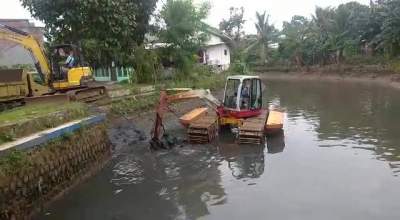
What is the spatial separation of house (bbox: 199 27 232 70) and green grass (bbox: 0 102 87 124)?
1256 inches

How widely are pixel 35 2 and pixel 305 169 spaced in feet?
59.9

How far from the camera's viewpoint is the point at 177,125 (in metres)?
22.5

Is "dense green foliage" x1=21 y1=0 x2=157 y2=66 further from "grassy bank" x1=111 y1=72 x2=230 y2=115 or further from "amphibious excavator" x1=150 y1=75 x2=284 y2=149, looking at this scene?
"amphibious excavator" x1=150 y1=75 x2=284 y2=149

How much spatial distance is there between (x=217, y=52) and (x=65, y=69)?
34.9 metres

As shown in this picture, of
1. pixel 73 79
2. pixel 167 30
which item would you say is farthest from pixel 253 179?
pixel 167 30

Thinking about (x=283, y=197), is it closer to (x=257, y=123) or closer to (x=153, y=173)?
(x=153, y=173)

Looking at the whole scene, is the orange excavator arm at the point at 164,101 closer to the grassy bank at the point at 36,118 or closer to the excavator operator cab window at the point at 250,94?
the excavator operator cab window at the point at 250,94

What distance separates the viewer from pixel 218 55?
2115 inches

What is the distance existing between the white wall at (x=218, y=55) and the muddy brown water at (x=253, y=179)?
29352 millimetres

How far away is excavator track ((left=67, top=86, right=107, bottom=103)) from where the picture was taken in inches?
752

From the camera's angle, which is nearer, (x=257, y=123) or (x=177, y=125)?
(x=257, y=123)

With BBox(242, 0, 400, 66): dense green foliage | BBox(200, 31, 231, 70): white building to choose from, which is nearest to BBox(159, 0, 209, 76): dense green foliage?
BBox(200, 31, 231, 70): white building

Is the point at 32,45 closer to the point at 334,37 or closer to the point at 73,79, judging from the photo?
the point at 73,79

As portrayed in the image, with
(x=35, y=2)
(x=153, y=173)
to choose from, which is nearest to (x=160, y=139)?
(x=153, y=173)
